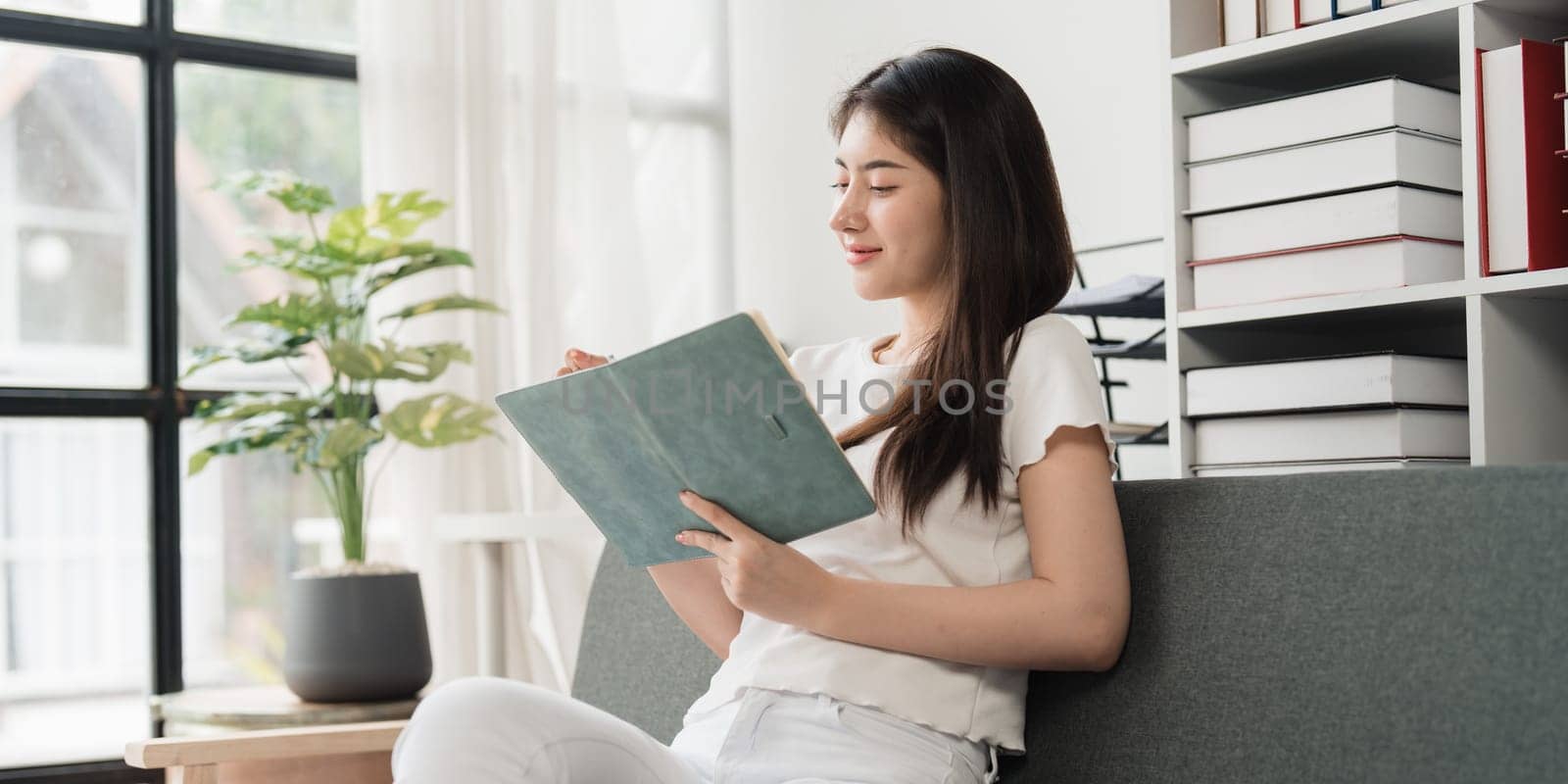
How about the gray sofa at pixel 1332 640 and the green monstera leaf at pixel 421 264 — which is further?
the green monstera leaf at pixel 421 264

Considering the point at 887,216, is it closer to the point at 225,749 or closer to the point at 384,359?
the point at 225,749

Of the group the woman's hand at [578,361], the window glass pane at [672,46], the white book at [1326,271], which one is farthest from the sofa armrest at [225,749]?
the window glass pane at [672,46]

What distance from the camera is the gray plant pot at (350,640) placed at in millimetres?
2398

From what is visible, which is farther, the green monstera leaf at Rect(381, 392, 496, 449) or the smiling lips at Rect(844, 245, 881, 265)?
the green monstera leaf at Rect(381, 392, 496, 449)

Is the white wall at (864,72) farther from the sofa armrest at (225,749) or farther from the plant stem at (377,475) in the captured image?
the sofa armrest at (225,749)

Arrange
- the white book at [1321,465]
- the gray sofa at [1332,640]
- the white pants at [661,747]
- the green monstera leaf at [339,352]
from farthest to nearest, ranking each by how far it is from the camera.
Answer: the green monstera leaf at [339,352] → the white book at [1321,465] → the white pants at [661,747] → the gray sofa at [1332,640]

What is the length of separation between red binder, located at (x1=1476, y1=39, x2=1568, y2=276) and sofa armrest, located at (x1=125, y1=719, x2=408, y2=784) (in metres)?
1.39

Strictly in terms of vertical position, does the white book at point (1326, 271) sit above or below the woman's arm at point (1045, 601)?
above

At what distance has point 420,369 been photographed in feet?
10.3

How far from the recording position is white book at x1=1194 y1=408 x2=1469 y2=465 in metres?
1.59

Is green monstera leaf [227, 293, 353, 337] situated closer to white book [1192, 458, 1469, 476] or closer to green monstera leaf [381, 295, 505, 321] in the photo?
green monstera leaf [381, 295, 505, 321]

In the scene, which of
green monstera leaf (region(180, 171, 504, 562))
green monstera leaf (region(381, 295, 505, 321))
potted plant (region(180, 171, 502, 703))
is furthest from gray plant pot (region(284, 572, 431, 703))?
green monstera leaf (region(381, 295, 505, 321))

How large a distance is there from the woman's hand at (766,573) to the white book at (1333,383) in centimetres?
77

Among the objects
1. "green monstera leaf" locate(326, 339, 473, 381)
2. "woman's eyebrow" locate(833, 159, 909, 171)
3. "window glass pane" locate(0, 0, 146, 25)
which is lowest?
"green monstera leaf" locate(326, 339, 473, 381)
